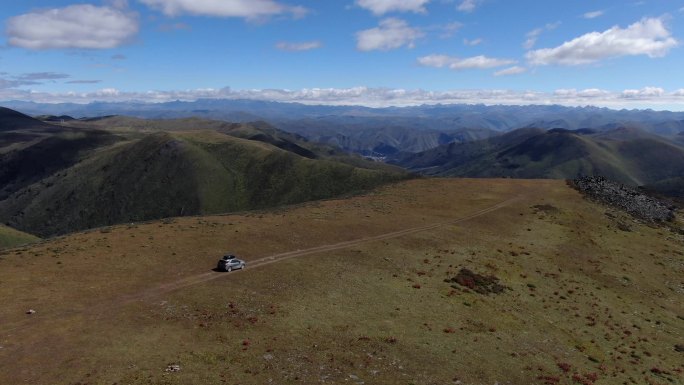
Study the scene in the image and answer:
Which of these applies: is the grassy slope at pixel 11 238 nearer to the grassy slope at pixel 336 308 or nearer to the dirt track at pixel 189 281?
the grassy slope at pixel 336 308

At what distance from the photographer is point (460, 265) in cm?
5894

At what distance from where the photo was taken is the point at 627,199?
343ft

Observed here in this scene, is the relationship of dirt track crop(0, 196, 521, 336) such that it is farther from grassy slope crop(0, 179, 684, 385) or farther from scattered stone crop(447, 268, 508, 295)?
scattered stone crop(447, 268, 508, 295)

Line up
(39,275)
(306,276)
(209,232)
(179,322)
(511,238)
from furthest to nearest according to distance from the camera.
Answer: (511,238), (209,232), (306,276), (39,275), (179,322)

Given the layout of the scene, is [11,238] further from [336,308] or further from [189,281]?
[336,308]

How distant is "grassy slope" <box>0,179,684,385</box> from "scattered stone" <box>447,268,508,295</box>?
149 centimetres

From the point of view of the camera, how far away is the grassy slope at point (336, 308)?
3161 centimetres

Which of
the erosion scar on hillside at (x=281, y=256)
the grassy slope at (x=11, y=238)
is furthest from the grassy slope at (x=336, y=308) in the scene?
the grassy slope at (x=11, y=238)

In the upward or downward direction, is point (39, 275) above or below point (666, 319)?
above

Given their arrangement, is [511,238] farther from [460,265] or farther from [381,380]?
[381,380]

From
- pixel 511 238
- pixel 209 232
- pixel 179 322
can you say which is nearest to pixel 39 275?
pixel 179 322

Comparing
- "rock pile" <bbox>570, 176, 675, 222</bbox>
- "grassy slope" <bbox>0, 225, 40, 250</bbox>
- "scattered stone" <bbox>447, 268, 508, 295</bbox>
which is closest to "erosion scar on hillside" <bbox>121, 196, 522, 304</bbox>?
"scattered stone" <bbox>447, 268, 508, 295</bbox>

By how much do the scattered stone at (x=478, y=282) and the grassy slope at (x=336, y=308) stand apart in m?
1.49

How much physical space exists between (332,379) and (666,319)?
45.1 meters
